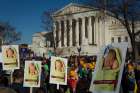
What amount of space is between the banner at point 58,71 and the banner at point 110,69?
555cm

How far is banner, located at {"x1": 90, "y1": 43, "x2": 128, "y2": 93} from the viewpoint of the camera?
6.45m

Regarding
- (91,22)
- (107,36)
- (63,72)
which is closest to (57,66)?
(63,72)

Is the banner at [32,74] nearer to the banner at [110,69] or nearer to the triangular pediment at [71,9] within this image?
the banner at [110,69]

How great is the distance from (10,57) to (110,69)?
710cm

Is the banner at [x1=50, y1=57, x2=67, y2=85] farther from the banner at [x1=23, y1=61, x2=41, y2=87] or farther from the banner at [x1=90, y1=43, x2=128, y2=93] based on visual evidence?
the banner at [x1=90, y1=43, x2=128, y2=93]

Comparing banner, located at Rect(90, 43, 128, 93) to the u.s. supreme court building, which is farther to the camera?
the u.s. supreme court building

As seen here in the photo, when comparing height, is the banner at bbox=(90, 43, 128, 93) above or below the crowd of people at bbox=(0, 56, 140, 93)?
above

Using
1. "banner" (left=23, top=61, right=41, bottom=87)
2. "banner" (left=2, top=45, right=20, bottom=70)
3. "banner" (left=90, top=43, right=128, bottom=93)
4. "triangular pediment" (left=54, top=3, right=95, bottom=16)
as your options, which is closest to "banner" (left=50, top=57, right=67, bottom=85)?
"banner" (left=23, top=61, right=41, bottom=87)

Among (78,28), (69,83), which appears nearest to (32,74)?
(69,83)

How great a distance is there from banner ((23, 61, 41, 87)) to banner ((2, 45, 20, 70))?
0.78 m

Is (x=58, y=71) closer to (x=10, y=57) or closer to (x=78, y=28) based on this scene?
(x=10, y=57)

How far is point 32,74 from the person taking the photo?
12.3 metres

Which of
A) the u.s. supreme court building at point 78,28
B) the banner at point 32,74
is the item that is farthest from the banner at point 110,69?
the u.s. supreme court building at point 78,28

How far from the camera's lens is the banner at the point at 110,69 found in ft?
21.2
